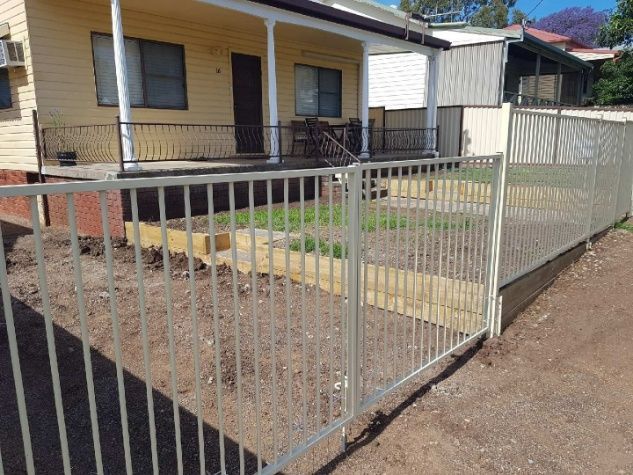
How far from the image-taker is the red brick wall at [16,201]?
8.87 metres

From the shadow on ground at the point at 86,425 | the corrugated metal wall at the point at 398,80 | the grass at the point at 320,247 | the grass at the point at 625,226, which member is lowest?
the shadow on ground at the point at 86,425

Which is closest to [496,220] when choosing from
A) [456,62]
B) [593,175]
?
[593,175]

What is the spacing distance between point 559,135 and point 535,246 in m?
1.17

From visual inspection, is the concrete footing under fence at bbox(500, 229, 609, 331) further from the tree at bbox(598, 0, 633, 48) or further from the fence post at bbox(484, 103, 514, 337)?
the tree at bbox(598, 0, 633, 48)

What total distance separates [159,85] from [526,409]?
30.2ft

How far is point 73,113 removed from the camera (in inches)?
339

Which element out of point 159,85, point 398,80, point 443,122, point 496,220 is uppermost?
point 398,80

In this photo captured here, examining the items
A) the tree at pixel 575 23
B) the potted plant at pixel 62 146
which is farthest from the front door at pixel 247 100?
the tree at pixel 575 23

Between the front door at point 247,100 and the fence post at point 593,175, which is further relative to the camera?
the front door at point 247,100

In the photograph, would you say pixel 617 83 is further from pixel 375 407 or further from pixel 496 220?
pixel 375 407

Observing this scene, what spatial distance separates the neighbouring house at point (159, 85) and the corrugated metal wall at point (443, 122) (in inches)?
109

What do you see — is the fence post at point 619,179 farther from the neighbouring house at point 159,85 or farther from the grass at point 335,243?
Answer: the neighbouring house at point 159,85

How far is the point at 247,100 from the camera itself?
38.2 ft

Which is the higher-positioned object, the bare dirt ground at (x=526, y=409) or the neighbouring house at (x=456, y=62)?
the neighbouring house at (x=456, y=62)
